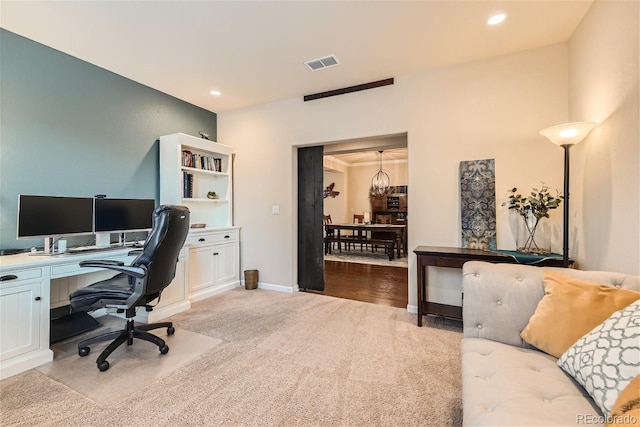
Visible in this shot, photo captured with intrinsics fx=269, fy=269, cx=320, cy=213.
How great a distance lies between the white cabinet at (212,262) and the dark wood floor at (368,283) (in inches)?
57.6

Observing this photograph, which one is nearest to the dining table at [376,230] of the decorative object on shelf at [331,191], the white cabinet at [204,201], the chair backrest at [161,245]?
the decorative object on shelf at [331,191]

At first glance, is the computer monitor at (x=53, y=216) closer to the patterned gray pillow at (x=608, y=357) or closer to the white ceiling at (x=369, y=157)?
the patterned gray pillow at (x=608, y=357)

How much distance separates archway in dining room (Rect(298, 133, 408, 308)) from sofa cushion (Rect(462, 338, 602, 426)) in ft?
6.80

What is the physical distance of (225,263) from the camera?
3.94 meters

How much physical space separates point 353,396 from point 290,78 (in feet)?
10.6

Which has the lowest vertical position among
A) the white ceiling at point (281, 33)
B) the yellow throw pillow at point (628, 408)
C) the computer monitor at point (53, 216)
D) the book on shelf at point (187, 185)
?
the yellow throw pillow at point (628, 408)

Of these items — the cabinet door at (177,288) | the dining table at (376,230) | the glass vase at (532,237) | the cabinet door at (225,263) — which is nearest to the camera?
the glass vase at (532,237)

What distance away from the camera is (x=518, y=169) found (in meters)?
2.68

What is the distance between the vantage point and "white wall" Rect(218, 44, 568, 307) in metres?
2.62

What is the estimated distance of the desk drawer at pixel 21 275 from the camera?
1.86 metres

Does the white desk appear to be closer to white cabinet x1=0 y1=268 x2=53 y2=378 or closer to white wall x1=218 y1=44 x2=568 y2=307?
white cabinet x1=0 y1=268 x2=53 y2=378

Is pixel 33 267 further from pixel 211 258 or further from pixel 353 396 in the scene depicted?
pixel 353 396

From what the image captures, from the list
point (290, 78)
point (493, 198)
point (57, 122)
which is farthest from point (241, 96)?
point (493, 198)

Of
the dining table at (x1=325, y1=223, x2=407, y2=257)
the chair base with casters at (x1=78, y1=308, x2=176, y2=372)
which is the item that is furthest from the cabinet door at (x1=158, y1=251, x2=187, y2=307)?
the dining table at (x1=325, y1=223, x2=407, y2=257)
